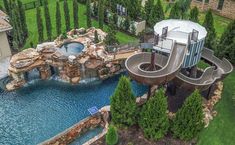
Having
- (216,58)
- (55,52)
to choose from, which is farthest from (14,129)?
(216,58)

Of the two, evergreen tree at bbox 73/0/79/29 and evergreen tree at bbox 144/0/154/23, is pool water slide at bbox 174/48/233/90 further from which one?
evergreen tree at bbox 73/0/79/29

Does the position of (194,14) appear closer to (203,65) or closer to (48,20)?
(203,65)

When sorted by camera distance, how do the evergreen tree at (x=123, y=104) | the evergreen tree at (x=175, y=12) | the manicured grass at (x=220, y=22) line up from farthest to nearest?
the manicured grass at (x=220, y=22)
the evergreen tree at (x=175, y=12)
the evergreen tree at (x=123, y=104)

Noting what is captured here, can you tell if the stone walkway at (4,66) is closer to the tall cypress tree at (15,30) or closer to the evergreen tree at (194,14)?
the tall cypress tree at (15,30)

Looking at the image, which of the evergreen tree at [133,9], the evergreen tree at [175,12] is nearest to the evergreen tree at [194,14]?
the evergreen tree at [175,12]

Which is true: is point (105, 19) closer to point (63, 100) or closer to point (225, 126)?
point (63, 100)
